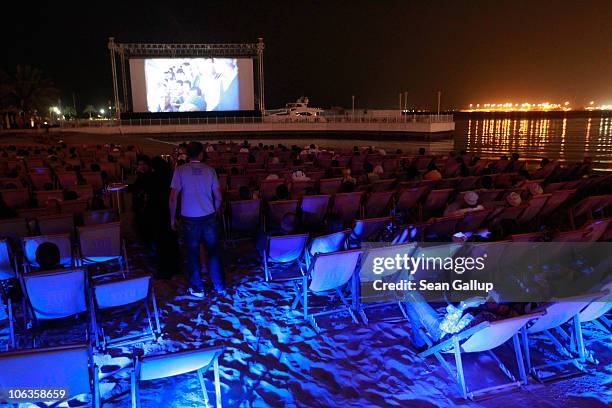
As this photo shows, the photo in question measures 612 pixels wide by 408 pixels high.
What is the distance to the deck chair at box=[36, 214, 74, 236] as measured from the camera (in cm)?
528

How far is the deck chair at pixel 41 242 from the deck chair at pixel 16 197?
2.86 metres

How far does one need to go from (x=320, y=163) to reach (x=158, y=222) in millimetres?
7173

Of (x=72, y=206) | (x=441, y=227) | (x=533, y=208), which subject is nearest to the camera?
(x=441, y=227)

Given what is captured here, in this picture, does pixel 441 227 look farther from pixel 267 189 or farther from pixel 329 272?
pixel 267 189

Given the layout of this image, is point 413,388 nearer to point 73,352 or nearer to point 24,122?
point 73,352

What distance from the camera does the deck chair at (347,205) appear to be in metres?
6.67

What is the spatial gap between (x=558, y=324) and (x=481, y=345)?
31.2 inches

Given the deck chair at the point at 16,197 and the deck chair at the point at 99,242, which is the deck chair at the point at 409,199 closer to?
the deck chair at the point at 99,242

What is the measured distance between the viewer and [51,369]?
7.80 feet

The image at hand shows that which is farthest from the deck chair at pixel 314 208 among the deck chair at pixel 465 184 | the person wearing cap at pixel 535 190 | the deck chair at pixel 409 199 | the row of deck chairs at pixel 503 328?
the person wearing cap at pixel 535 190

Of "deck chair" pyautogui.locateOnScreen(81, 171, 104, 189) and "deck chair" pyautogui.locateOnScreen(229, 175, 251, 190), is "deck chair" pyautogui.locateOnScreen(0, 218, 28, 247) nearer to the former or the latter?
"deck chair" pyautogui.locateOnScreen(229, 175, 251, 190)

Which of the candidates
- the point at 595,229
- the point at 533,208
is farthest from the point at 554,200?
the point at 595,229

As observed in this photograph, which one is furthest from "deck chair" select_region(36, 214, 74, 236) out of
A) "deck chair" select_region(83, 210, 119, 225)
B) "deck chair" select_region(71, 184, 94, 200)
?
"deck chair" select_region(71, 184, 94, 200)

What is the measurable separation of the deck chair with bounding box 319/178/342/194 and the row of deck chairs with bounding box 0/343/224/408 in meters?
5.57
